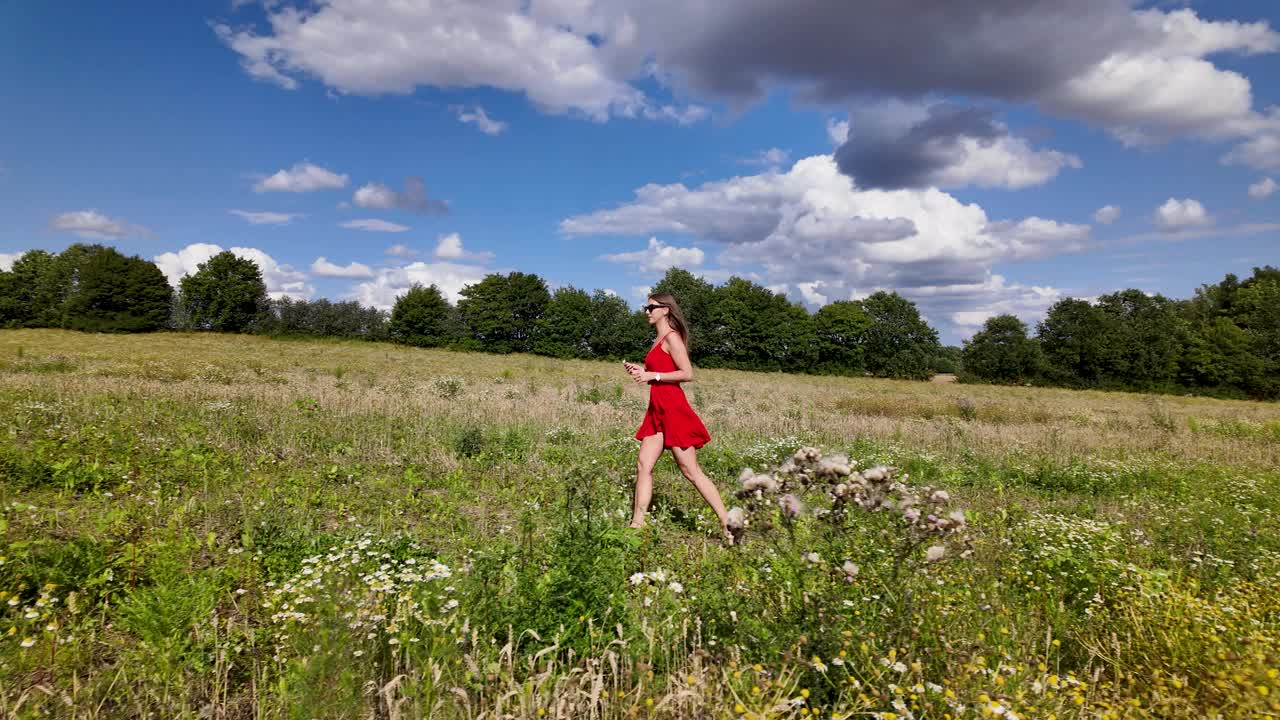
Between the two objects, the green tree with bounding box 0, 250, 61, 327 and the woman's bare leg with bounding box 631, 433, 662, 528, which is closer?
the woman's bare leg with bounding box 631, 433, 662, 528

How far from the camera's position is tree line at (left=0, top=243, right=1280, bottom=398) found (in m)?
57.6

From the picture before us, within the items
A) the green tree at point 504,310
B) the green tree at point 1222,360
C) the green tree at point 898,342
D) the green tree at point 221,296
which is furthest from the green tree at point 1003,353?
the green tree at point 221,296

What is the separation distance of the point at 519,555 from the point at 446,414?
9466 millimetres

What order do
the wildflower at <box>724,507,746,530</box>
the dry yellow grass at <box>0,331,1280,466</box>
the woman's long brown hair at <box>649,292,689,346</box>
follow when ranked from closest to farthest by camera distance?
the wildflower at <box>724,507,746,530</box> < the woman's long brown hair at <box>649,292,689,346</box> < the dry yellow grass at <box>0,331,1280,466</box>

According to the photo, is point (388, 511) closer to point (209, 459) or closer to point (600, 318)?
point (209, 459)

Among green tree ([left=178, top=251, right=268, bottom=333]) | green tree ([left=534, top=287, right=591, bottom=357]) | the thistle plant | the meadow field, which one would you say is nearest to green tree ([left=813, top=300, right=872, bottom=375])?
green tree ([left=534, top=287, right=591, bottom=357])

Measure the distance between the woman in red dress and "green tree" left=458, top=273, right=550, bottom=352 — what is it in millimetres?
62767

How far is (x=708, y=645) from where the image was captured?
3.21 m

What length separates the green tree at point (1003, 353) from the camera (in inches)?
2424

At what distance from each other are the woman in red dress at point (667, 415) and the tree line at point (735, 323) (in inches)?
1971

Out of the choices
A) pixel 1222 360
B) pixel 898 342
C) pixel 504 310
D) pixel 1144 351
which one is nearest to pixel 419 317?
pixel 504 310

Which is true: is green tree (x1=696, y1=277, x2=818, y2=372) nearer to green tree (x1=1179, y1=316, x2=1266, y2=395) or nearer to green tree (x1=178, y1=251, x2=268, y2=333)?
green tree (x1=1179, y1=316, x2=1266, y2=395)

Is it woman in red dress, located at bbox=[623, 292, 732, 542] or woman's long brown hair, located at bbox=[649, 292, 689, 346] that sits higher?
woman's long brown hair, located at bbox=[649, 292, 689, 346]

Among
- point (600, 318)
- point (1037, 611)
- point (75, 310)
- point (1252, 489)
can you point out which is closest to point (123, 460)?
point (1037, 611)
